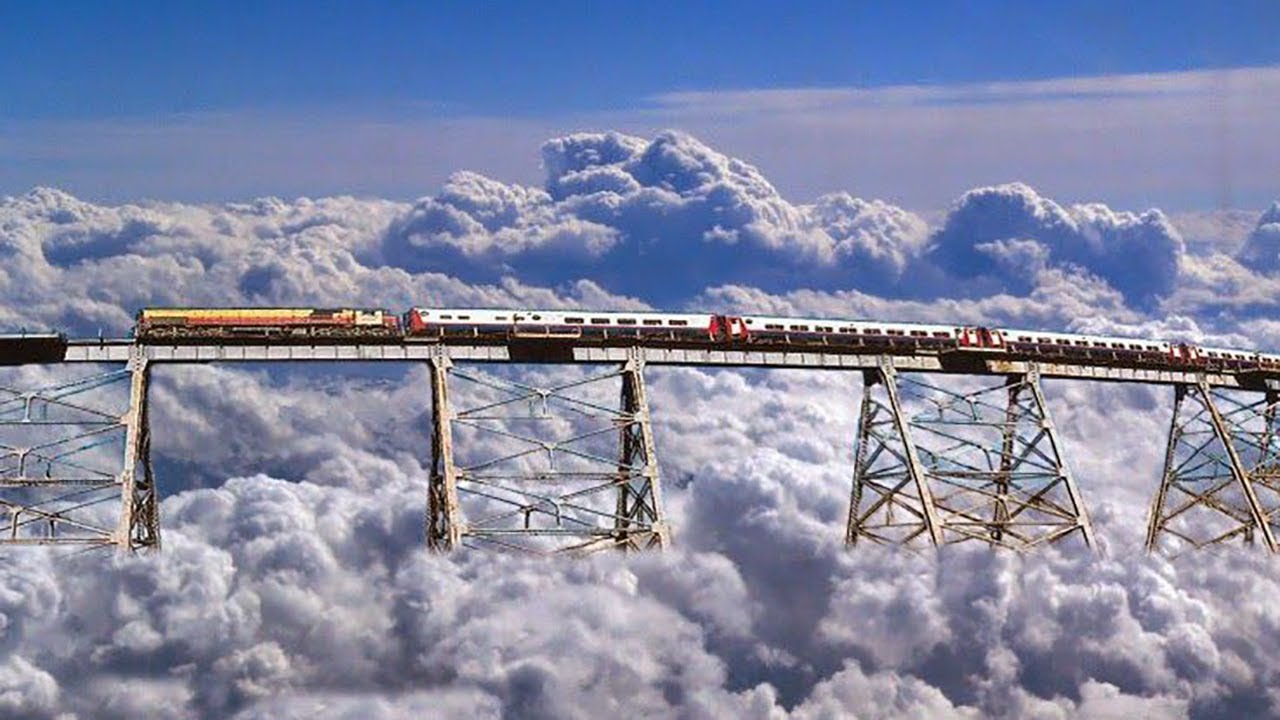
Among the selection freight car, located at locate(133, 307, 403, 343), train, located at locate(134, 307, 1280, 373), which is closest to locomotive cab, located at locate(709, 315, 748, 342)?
train, located at locate(134, 307, 1280, 373)

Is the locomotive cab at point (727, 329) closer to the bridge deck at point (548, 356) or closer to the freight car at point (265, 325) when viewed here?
the bridge deck at point (548, 356)

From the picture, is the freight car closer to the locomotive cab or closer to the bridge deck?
the bridge deck

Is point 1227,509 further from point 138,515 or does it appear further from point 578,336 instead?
point 138,515

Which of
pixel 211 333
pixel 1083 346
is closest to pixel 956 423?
pixel 1083 346

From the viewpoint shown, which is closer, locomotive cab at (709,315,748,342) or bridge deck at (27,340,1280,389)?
bridge deck at (27,340,1280,389)

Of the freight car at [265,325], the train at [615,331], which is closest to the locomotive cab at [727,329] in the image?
the train at [615,331]

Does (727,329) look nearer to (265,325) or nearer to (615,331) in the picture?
(615,331)
